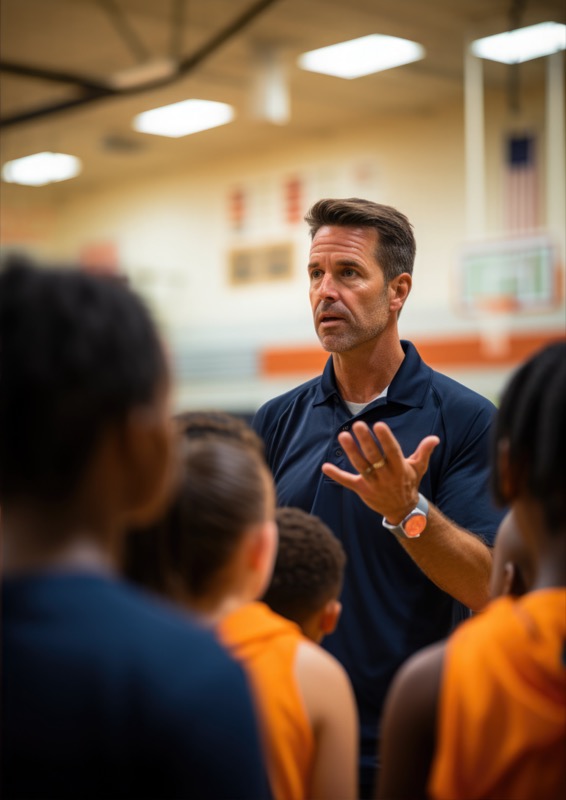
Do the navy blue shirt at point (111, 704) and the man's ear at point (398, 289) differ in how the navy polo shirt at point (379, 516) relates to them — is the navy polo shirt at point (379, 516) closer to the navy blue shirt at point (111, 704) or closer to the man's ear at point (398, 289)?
the man's ear at point (398, 289)

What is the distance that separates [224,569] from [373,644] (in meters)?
0.88

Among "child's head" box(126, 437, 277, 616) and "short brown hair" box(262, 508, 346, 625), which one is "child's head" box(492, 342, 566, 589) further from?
"short brown hair" box(262, 508, 346, 625)

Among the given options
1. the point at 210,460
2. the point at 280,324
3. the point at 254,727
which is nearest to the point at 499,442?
the point at 210,460

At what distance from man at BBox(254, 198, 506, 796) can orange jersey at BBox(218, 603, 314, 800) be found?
0.55 metres

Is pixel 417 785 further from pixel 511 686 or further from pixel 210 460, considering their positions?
pixel 210 460

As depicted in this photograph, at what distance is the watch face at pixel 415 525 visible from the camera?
1.88m

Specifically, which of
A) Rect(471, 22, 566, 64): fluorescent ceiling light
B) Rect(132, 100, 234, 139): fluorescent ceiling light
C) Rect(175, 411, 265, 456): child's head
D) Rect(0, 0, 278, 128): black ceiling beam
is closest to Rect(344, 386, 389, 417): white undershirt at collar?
Rect(175, 411, 265, 456): child's head

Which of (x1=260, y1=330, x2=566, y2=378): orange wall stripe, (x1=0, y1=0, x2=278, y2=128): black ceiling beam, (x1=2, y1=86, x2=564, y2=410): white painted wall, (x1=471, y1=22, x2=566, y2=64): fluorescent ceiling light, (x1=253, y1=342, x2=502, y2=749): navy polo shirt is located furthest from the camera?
(x1=2, y1=86, x2=564, y2=410): white painted wall

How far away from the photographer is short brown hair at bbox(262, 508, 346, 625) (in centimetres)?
159

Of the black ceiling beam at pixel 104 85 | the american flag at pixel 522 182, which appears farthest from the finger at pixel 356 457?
the american flag at pixel 522 182

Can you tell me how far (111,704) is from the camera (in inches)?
30.9

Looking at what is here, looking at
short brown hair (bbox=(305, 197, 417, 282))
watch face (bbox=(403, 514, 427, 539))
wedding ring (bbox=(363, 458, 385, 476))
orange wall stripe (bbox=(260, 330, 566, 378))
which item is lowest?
orange wall stripe (bbox=(260, 330, 566, 378))

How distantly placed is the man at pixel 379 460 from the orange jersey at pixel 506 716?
0.72 metres

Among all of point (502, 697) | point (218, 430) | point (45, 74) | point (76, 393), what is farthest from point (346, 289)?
point (45, 74)
